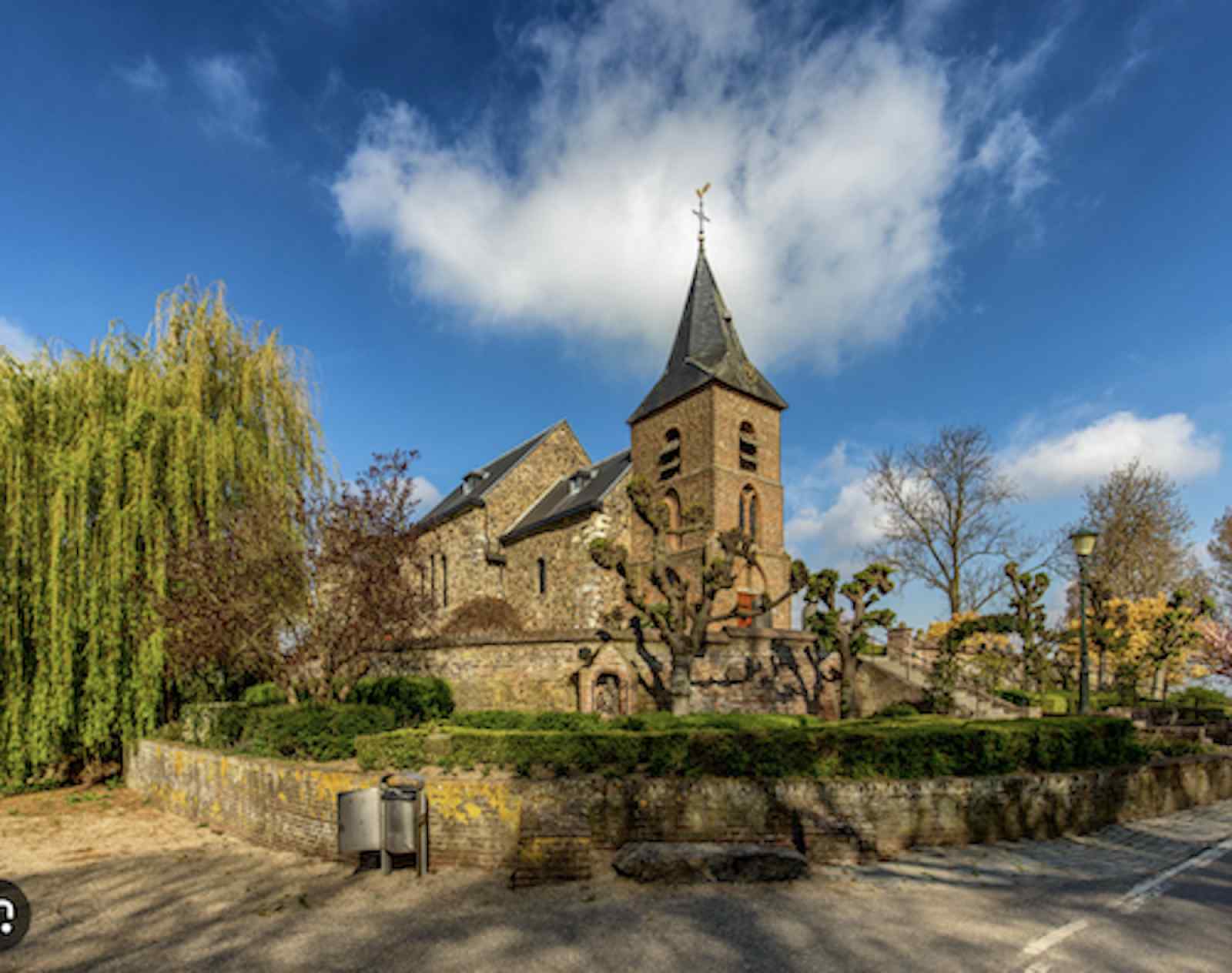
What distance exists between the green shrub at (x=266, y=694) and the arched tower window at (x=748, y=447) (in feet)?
59.2

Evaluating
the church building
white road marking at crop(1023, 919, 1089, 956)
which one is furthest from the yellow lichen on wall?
the church building

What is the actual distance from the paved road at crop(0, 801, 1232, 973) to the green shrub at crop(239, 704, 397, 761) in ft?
6.98

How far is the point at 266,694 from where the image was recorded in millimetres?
15391

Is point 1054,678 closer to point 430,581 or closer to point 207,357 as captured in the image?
point 430,581

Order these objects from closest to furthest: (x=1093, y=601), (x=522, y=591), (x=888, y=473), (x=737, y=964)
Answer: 1. (x=737, y=964)
2. (x=1093, y=601)
3. (x=522, y=591)
4. (x=888, y=473)

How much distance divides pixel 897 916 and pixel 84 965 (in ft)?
24.4

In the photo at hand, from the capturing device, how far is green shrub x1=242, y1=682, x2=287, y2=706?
14.8m

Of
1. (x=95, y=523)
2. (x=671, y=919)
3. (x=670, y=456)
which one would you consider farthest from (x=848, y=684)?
(x=95, y=523)

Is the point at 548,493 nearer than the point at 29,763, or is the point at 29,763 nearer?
the point at 29,763

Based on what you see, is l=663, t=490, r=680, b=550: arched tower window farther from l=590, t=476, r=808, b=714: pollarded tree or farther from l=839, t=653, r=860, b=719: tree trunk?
l=839, t=653, r=860, b=719: tree trunk

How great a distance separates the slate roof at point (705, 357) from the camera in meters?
27.0

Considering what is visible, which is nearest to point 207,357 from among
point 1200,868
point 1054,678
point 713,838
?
point 713,838

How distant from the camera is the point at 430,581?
34.2 meters

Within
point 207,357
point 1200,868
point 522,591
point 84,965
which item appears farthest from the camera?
point 522,591
